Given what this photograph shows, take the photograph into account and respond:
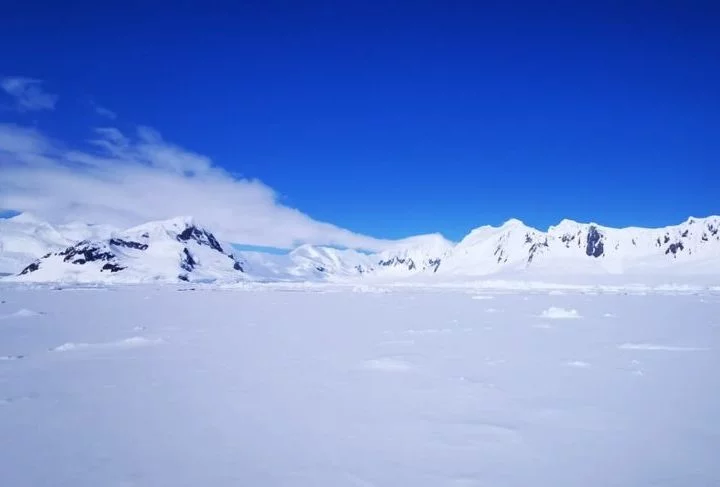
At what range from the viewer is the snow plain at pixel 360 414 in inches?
182

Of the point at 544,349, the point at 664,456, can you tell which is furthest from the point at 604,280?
the point at 664,456

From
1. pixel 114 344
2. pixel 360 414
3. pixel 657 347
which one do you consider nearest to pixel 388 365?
pixel 360 414

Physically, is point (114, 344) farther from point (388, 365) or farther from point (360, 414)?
point (360, 414)

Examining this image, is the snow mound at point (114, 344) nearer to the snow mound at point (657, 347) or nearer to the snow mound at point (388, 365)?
the snow mound at point (388, 365)

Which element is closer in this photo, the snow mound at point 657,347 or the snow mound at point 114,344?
the snow mound at point 657,347

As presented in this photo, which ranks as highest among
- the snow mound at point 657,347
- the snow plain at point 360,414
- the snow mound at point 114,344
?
the snow mound at point 657,347

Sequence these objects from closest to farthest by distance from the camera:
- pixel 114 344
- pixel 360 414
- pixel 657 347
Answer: pixel 360 414 < pixel 657 347 < pixel 114 344

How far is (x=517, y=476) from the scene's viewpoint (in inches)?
179

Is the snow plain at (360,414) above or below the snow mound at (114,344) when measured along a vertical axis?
above

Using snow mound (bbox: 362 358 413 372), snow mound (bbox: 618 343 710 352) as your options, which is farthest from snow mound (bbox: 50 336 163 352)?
snow mound (bbox: 618 343 710 352)

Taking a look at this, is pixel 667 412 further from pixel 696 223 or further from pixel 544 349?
pixel 696 223

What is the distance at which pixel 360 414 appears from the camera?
21.5ft

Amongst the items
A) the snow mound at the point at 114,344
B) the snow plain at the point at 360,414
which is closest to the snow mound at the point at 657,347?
the snow plain at the point at 360,414

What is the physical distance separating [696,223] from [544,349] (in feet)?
678
